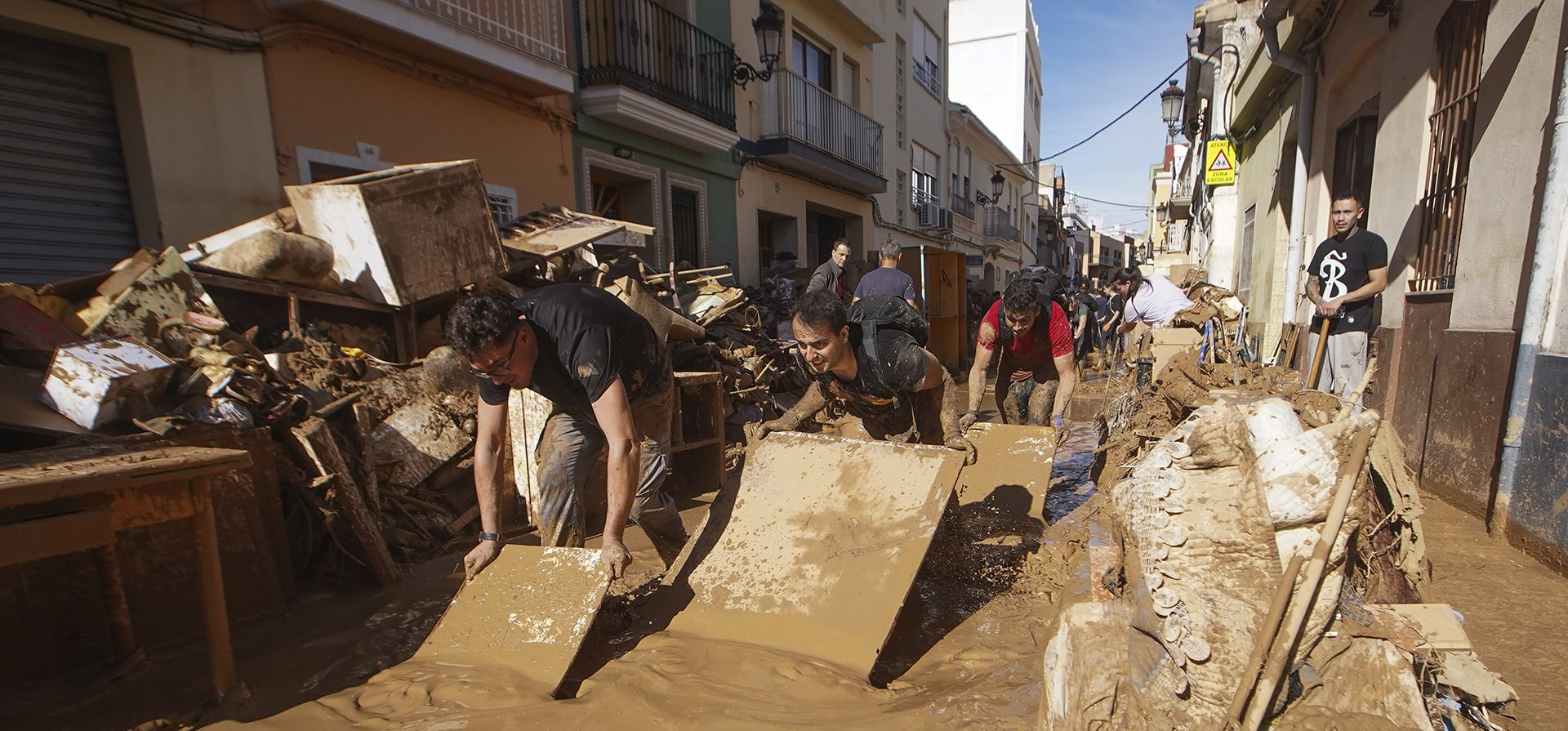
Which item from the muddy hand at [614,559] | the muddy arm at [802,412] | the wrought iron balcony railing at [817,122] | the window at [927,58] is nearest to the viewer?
the muddy hand at [614,559]

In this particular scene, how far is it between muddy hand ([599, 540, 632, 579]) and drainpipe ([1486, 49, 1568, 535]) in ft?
13.4

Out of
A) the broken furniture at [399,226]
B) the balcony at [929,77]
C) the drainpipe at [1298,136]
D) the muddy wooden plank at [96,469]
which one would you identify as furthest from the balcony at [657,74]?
the balcony at [929,77]

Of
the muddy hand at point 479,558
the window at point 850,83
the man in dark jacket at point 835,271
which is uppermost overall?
the window at point 850,83

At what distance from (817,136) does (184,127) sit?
9.55 metres

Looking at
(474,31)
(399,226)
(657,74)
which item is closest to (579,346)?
(399,226)

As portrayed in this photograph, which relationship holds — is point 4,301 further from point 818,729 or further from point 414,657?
point 818,729

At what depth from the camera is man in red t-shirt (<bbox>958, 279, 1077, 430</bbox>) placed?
3.96 m

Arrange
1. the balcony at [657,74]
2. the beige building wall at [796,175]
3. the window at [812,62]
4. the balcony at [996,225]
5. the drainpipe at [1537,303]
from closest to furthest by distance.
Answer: the drainpipe at [1537,303]
the balcony at [657,74]
the beige building wall at [796,175]
the window at [812,62]
the balcony at [996,225]

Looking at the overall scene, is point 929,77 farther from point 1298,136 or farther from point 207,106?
point 207,106

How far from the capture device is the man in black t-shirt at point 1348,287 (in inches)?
165

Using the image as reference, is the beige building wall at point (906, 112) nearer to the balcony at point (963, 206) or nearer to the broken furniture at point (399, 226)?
the balcony at point (963, 206)

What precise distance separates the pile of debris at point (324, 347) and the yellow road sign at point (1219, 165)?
32.1ft

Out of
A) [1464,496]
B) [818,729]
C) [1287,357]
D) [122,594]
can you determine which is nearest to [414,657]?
[122,594]

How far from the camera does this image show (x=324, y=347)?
13.1 ft
